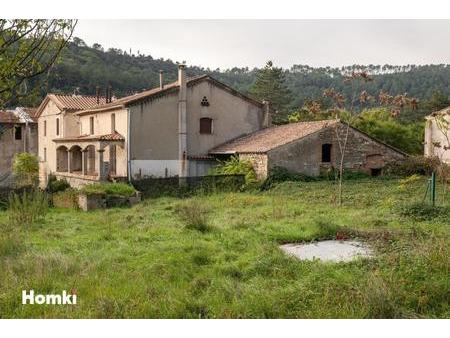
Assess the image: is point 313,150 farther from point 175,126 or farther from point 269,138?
point 175,126

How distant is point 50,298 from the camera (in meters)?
6.74

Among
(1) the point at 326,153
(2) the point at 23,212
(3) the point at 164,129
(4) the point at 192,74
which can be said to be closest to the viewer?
(2) the point at 23,212

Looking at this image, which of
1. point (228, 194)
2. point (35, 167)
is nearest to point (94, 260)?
point (228, 194)

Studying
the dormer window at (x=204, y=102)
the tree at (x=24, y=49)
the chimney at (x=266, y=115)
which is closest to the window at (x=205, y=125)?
the dormer window at (x=204, y=102)

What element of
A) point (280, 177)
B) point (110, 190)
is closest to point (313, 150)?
point (280, 177)

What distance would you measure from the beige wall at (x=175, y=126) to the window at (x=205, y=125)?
225 mm

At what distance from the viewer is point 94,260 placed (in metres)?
8.81

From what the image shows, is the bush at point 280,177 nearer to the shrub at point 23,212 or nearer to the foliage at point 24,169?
the shrub at point 23,212

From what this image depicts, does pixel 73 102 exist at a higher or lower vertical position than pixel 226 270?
higher

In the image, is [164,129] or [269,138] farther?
[164,129]

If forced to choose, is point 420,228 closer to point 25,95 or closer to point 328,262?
point 328,262

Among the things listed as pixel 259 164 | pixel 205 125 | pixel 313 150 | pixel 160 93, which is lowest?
pixel 259 164

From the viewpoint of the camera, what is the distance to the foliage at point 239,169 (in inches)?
974

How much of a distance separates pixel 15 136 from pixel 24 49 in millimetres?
35950
